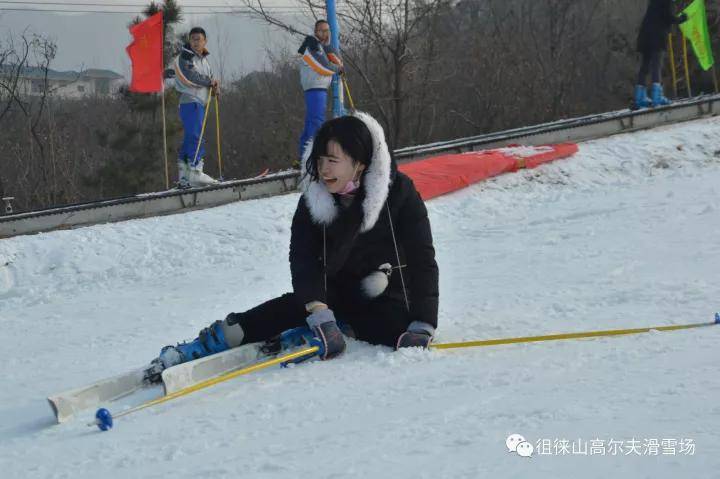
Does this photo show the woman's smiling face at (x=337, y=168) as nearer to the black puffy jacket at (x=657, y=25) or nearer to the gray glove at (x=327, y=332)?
the gray glove at (x=327, y=332)

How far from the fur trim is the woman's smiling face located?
5 cm

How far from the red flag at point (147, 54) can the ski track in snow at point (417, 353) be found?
3186 mm

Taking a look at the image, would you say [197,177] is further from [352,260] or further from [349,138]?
[349,138]

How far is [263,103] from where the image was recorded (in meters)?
32.9

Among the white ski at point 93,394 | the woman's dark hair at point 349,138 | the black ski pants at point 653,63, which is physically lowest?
the white ski at point 93,394

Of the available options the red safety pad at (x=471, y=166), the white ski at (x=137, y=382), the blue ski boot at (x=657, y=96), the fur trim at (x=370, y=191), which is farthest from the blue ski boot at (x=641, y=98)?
the white ski at (x=137, y=382)

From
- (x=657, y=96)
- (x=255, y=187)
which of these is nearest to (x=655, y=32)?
(x=657, y=96)

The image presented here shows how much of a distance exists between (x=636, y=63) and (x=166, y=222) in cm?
2264

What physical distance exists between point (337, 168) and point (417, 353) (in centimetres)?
87

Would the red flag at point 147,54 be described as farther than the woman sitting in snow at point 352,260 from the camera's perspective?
Yes

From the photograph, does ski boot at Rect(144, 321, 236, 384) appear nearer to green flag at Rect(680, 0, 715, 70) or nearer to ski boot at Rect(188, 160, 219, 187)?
ski boot at Rect(188, 160, 219, 187)

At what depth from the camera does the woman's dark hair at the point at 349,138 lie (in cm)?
346

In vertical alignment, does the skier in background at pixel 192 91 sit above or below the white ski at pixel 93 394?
above

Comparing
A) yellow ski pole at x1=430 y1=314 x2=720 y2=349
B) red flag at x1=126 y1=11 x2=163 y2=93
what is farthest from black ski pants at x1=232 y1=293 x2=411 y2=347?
red flag at x1=126 y1=11 x2=163 y2=93
